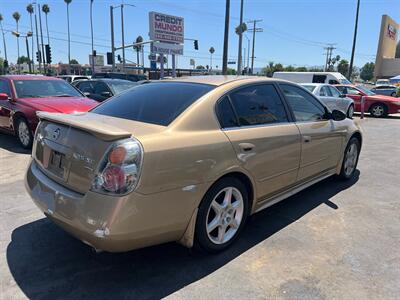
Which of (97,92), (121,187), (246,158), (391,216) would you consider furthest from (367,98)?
(121,187)

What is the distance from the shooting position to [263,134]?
3.42m

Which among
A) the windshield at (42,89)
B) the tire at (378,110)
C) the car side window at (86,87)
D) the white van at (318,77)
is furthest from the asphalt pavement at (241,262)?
the white van at (318,77)

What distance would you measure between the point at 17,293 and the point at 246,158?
6.97ft

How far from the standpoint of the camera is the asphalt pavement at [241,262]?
2654 millimetres

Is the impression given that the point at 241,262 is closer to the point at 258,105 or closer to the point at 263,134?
the point at 263,134

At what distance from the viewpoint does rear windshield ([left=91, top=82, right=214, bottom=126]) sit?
9.97 ft

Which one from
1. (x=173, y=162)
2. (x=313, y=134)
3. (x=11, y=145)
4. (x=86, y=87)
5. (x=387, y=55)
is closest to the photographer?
(x=173, y=162)

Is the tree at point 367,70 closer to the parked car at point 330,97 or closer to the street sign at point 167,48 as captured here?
the street sign at point 167,48

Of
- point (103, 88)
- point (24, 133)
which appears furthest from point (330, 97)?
point (24, 133)

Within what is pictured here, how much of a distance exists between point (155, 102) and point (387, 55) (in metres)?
75.2

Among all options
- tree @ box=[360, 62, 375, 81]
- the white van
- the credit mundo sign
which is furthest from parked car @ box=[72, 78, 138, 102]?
tree @ box=[360, 62, 375, 81]

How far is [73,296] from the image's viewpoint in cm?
255

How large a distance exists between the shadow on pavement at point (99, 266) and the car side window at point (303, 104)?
140cm

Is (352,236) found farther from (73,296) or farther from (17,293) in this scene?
(17,293)
